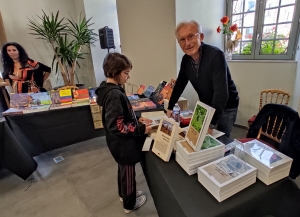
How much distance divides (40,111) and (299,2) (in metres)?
3.32

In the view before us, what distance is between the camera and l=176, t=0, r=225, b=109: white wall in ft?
7.65

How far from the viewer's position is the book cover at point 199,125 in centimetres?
79

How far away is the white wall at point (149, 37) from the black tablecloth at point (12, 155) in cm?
202

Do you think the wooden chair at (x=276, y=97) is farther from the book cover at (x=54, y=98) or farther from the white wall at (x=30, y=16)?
the white wall at (x=30, y=16)

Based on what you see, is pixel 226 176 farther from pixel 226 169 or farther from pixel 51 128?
pixel 51 128

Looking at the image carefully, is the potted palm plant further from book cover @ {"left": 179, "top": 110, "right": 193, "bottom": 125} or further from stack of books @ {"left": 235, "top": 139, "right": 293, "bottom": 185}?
stack of books @ {"left": 235, "top": 139, "right": 293, "bottom": 185}

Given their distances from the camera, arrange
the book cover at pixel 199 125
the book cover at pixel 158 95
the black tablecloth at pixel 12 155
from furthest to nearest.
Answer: the book cover at pixel 158 95, the black tablecloth at pixel 12 155, the book cover at pixel 199 125

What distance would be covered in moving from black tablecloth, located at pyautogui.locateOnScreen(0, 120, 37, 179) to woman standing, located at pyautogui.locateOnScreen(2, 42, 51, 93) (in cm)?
86

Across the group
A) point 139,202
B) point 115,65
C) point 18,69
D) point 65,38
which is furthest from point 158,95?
point 65,38

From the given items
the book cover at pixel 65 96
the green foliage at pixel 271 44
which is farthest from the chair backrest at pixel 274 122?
the book cover at pixel 65 96

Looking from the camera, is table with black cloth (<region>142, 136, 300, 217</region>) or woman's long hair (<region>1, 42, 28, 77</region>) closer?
table with black cloth (<region>142, 136, 300, 217</region>)

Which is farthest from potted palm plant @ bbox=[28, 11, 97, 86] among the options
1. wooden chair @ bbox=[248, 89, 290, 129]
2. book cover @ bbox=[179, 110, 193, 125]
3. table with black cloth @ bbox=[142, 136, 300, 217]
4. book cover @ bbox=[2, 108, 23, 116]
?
table with black cloth @ bbox=[142, 136, 300, 217]

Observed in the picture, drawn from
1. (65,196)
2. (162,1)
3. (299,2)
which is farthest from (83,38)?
(299,2)

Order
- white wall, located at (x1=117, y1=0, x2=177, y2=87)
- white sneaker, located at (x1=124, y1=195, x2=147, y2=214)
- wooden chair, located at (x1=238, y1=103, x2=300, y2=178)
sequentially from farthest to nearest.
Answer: white wall, located at (x1=117, y1=0, x2=177, y2=87) < white sneaker, located at (x1=124, y1=195, x2=147, y2=214) < wooden chair, located at (x1=238, y1=103, x2=300, y2=178)
